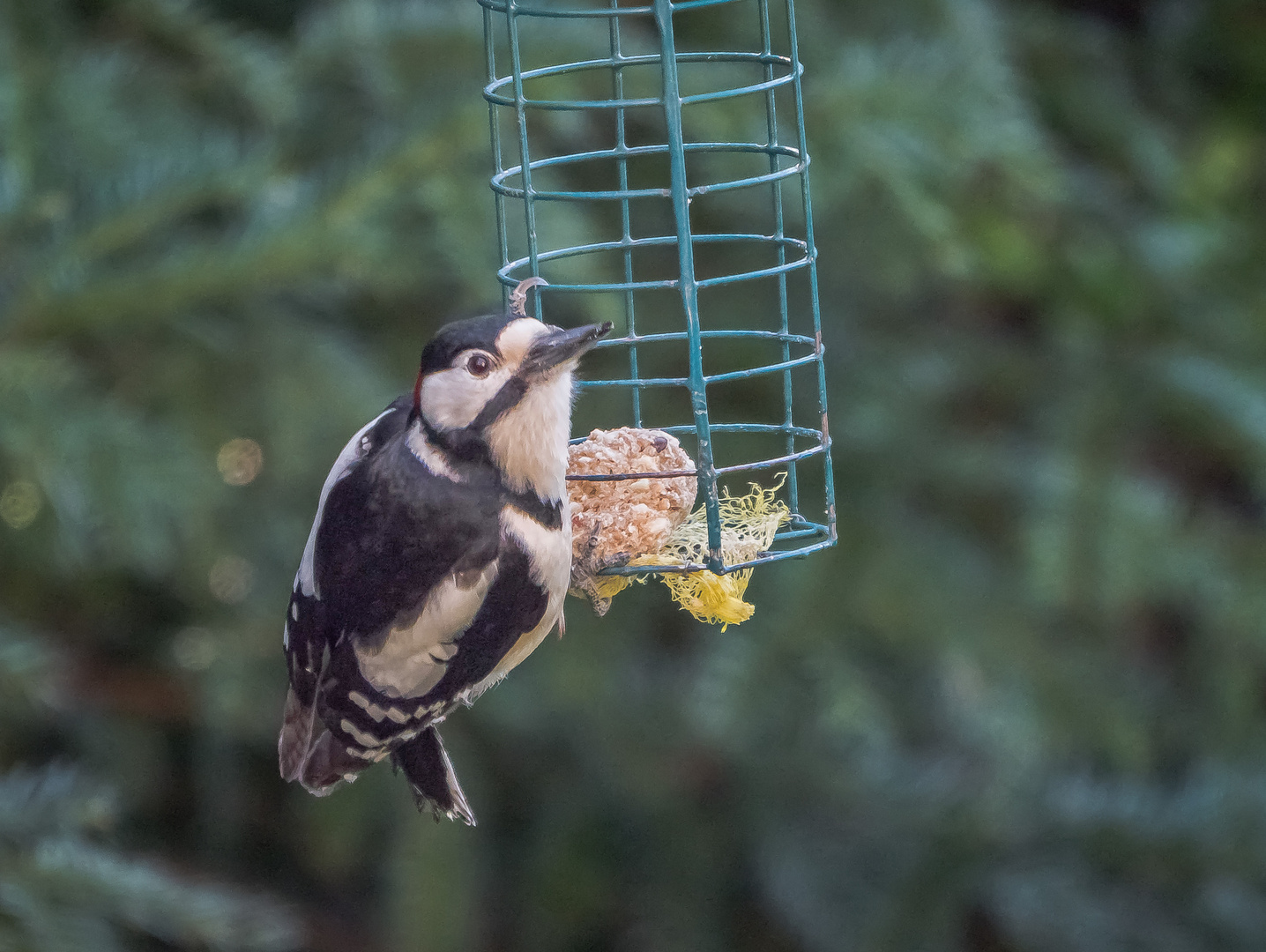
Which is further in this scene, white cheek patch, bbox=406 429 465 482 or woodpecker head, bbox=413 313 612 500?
white cheek patch, bbox=406 429 465 482

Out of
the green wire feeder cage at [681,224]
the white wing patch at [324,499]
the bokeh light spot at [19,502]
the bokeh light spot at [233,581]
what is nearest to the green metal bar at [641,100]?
the green wire feeder cage at [681,224]

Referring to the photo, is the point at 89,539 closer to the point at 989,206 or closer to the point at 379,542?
the point at 379,542

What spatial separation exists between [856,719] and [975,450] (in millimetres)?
712

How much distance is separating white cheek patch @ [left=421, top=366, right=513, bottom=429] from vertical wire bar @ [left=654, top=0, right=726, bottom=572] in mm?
204

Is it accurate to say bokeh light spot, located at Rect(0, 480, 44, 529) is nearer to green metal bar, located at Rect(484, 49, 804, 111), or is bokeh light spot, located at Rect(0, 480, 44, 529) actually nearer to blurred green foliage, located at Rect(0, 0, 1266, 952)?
blurred green foliage, located at Rect(0, 0, 1266, 952)

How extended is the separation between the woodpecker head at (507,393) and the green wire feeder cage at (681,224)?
0.24 ft

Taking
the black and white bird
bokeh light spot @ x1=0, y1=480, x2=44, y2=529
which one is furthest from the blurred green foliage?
the black and white bird

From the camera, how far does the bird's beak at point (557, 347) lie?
4.84 feet

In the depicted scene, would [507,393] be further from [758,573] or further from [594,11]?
[758,573]

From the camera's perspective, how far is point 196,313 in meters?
2.30

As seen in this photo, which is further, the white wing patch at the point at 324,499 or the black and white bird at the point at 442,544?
the white wing patch at the point at 324,499

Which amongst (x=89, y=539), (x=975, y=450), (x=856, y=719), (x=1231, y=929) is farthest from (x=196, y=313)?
(x=1231, y=929)

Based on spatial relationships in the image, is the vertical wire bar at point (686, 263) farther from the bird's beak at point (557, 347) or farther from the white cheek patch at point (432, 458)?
the white cheek patch at point (432, 458)

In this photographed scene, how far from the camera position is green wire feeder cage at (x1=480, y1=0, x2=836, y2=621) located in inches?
63.7
